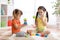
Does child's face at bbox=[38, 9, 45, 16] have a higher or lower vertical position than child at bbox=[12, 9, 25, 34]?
Answer: higher

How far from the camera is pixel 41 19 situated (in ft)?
3.67

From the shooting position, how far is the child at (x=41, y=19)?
111 centimetres

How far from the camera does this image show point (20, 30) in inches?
43.8

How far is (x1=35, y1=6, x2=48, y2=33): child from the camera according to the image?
111 centimetres

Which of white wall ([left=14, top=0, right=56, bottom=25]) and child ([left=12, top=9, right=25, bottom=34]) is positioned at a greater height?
white wall ([left=14, top=0, right=56, bottom=25])

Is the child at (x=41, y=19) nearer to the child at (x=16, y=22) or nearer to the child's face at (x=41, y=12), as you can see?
the child's face at (x=41, y=12)

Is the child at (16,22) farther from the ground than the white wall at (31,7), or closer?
closer

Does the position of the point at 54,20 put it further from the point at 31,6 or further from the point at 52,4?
the point at 31,6

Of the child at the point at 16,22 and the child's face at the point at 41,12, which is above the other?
the child's face at the point at 41,12

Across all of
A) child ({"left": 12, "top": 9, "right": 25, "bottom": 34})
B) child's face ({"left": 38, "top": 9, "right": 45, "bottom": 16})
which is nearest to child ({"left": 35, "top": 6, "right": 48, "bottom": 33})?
child's face ({"left": 38, "top": 9, "right": 45, "bottom": 16})

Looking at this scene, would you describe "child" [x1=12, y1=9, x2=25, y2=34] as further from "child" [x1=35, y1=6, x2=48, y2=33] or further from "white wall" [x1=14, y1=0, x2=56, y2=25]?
"child" [x1=35, y1=6, x2=48, y2=33]

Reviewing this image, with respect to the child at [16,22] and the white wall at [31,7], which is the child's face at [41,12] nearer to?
the white wall at [31,7]

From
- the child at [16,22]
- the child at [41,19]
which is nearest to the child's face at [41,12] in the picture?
the child at [41,19]

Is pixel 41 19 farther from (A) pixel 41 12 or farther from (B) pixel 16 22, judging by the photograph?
(B) pixel 16 22
